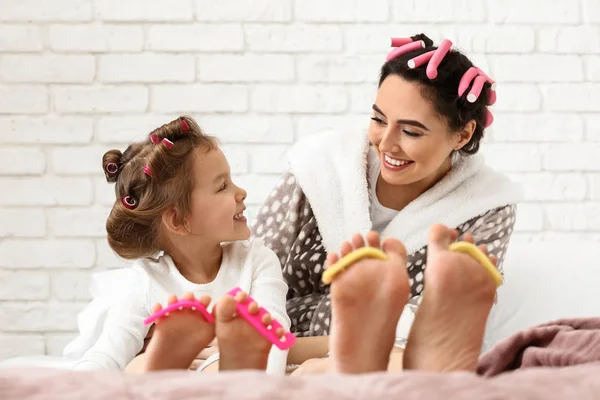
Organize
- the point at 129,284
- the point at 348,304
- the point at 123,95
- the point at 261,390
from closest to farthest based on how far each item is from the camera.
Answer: the point at 261,390
the point at 348,304
the point at 129,284
the point at 123,95

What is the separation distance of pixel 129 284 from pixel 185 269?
0.11 metres

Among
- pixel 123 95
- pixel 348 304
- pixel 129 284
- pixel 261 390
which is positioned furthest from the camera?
pixel 123 95

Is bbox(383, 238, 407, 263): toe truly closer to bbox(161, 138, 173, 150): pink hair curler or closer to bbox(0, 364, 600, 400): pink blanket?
bbox(0, 364, 600, 400): pink blanket

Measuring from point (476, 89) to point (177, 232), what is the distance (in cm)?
68

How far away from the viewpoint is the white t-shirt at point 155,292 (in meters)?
1.48

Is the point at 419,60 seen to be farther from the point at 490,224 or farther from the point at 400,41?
the point at 490,224

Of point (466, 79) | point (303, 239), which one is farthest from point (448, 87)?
point (303, 239)

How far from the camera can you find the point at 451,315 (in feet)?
3.23

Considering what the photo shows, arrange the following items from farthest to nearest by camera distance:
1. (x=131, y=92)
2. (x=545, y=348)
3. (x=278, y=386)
Answer: (x=131, y=92) < (x=545, y=348) < (x=278, y=386)

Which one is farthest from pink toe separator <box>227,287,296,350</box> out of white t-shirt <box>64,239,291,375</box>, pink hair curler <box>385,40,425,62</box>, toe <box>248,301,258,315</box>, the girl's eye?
pink hair curler <box>385,40,425,62</box>

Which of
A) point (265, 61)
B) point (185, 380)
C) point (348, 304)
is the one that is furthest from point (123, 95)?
point (185, 380)

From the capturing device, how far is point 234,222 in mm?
1596

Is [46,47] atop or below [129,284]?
atop

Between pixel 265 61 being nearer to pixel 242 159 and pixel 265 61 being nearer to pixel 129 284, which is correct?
pixel 242 159
